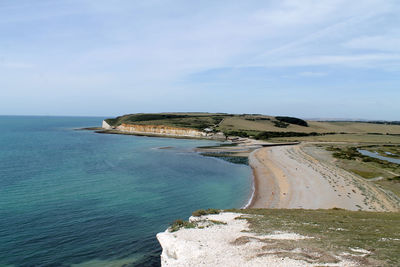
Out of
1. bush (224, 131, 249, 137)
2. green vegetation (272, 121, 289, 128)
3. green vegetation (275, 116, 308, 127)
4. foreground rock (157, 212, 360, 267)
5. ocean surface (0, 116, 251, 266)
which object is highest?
green vegetation (275, 116, 308, 127)

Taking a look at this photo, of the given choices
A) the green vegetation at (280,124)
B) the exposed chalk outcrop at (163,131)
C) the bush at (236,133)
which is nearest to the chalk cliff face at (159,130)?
the exposed chalk outcrop at (163,131)

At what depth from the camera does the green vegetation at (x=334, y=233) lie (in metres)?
12.5

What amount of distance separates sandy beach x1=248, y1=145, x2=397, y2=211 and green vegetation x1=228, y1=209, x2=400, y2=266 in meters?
6.27

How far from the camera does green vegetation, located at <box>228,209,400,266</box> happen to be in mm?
12461

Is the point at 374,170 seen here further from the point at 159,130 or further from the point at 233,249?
the point at 159,130

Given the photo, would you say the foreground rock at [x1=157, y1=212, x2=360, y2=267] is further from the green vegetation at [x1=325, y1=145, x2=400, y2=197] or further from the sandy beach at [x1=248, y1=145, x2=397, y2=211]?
the green vegetation at [x1=325, y1=145, x2=400, y2=197]

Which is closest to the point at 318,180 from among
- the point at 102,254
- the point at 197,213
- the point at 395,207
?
the point at 395,207

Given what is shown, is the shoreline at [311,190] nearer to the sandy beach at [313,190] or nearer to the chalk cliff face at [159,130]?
the sandy beach at [313,190]

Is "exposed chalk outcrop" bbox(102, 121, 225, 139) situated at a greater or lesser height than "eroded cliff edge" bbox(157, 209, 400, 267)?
greater

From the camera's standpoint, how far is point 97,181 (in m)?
37.6

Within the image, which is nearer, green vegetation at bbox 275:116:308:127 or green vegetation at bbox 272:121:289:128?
green vegetation at bbox 272:121:289:128

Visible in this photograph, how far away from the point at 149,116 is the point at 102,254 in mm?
154894

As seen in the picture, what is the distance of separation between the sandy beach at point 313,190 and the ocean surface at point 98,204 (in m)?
2.58

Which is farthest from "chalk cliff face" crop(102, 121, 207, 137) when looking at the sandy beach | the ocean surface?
the sandy beach
